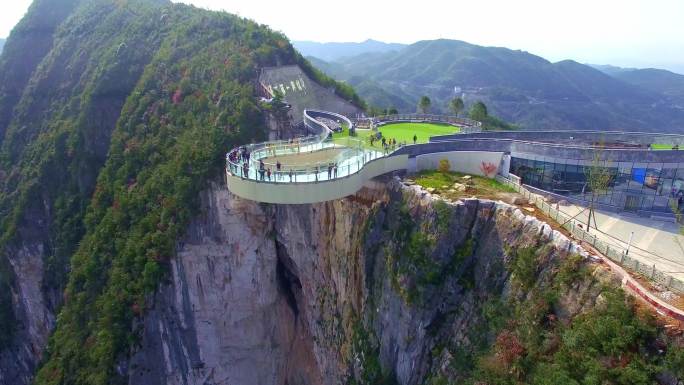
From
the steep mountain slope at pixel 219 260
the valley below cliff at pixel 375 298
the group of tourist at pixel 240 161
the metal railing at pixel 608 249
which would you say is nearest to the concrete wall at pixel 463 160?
the metal railing at pixel 608 249

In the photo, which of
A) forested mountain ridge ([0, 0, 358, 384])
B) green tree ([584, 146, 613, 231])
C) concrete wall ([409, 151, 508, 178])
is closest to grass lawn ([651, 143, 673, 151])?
green tree ([584, 146, 613, 231])

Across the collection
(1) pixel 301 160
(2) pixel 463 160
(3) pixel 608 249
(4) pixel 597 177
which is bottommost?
(3) pixel 608 249

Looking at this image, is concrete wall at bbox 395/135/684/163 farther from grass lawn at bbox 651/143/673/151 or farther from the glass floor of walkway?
grass lawn at bbox 651/143/673/151

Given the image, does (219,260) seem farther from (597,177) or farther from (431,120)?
(597,177)

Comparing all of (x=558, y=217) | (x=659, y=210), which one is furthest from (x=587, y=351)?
(x=659, y=210)

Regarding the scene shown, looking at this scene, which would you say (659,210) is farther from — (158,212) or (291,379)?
(158,212)

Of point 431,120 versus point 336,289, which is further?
point 431,120

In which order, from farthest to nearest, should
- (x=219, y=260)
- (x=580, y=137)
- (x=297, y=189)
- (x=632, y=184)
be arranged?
(x=219, y=260) → (x=580, y=137) → (x=297, y=189) → (x=632, y=184)

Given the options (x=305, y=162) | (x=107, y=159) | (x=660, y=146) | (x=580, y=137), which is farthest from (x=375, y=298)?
(x=107, y=159)
